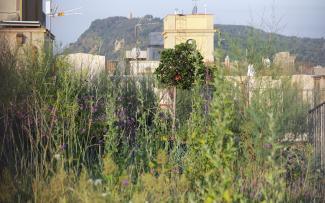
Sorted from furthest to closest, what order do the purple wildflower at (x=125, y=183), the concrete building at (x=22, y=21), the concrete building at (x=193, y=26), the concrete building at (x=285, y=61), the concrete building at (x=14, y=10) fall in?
the concrete building at (x=193, y=26)
the concrete building at (x=14, y=10)
the concrete building at (x=22, y=21)
the concrete building at (x=285, y=61)
the purple wildflower at (x=125, y=183)

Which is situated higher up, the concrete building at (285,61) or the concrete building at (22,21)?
the concrete building at (22,21)

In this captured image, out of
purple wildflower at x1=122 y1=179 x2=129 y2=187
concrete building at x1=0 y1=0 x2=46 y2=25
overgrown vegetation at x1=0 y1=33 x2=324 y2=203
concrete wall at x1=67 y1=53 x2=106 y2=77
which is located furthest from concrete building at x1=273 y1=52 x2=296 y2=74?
concrete building at x1=0 y1=0 x2=46 y2=25

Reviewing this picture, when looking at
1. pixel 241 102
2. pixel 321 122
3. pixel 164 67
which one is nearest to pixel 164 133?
pixel 241 102

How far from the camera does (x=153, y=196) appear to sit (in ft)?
13.6

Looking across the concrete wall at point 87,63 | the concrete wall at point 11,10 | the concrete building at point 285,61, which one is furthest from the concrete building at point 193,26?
the concrete building at point 285,61

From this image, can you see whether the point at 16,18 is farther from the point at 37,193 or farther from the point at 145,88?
the point at 37,193

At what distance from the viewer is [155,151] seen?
585 cm

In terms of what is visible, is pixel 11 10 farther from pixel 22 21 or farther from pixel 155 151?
pixel 155 151

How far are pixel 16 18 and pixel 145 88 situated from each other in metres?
12.6

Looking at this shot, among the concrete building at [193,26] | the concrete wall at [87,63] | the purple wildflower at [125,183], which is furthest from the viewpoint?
the concrete building at [193,26]

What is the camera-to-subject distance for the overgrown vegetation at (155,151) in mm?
3600

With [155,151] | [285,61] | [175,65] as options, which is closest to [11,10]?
[175,65]

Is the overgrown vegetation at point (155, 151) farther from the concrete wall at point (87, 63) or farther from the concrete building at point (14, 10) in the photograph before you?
the concrete building at point (14, 10)

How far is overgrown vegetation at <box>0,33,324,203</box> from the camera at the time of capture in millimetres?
3600
